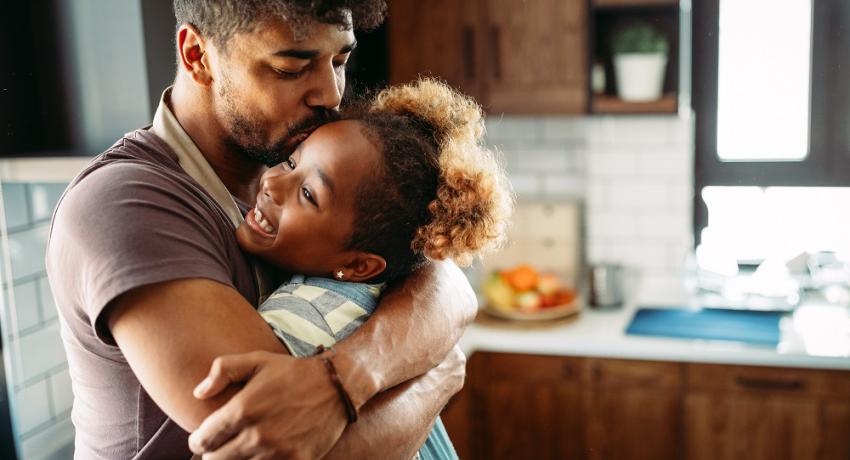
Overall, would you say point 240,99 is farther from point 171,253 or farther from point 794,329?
point 794,329

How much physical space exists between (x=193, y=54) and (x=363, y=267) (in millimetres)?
398

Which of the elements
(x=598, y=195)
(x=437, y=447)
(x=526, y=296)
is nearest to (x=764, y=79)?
(x=598, y=195)

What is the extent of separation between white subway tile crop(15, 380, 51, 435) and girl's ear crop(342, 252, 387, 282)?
3.30 feet

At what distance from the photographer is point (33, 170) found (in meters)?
1.84

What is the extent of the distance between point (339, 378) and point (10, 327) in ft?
3.85

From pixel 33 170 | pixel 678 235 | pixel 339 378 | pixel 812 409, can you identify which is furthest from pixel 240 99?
pixel 678 235

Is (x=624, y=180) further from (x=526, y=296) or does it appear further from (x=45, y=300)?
(x=45, y=300)

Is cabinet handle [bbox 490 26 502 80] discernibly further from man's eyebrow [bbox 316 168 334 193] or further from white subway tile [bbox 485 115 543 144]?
man's eyebrow [bbox 316 168 334 193]

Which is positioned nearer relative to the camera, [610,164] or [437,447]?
[437,447]

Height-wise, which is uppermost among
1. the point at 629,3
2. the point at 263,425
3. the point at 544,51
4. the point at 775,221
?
the point at 629,3

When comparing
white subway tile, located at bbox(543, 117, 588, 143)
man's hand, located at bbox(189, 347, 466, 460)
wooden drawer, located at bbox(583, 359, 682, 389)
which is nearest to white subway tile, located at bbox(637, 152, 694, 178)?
white subway tile, located at bbox(543, 117, 588, 143)

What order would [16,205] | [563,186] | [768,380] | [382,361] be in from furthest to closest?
1. [563,186]
2. [768,380]
3. [16,205]
4. [382,361]

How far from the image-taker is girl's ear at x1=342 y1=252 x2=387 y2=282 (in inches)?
51.6

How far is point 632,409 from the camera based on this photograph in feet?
10.2
